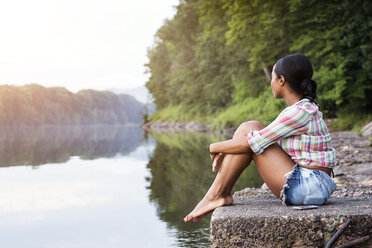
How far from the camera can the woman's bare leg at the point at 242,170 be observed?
224cm

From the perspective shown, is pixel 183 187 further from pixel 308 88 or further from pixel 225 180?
pixel 308 88

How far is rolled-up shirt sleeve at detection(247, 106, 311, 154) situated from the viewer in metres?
2.17

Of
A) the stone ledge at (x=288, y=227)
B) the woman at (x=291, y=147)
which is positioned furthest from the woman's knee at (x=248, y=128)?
the stone ledge at (x=288, y=227)

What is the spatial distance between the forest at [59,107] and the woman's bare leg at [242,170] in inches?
2637

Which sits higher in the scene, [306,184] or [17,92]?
[17,92]

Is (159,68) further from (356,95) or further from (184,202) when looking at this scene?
(184,202)

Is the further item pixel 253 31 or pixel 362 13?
pixel 253 31

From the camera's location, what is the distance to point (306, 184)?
2.18 m

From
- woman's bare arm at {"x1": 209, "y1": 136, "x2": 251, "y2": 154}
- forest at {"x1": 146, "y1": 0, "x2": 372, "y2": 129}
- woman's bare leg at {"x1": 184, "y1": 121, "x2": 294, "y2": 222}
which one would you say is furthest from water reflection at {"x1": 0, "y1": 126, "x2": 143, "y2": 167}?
woman's bare arm at {"x1": 209, "y1": 136, "x2": 251, "y2": 154}

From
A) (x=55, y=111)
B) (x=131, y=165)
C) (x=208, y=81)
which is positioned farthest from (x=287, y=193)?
(x=55, y=111)

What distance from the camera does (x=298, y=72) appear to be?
87.5 inches

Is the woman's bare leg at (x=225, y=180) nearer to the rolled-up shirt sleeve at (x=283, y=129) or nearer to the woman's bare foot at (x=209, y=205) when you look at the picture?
the woman's bare foot at (x=209, y=205)

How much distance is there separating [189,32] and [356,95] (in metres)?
21.7

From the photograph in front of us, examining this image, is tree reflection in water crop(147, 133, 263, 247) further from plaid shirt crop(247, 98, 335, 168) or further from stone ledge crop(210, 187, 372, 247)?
plaid shirt crop(247, 98, 335, 168)
